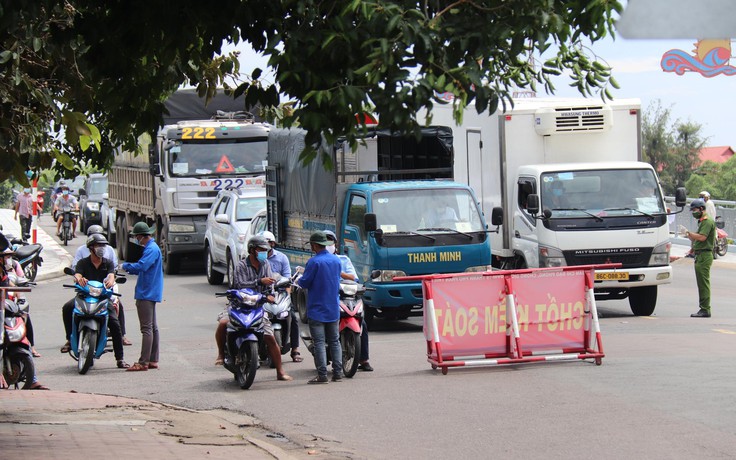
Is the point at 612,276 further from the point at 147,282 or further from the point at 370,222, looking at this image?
the point at 147,282

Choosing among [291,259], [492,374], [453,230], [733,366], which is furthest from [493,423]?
[291,259]

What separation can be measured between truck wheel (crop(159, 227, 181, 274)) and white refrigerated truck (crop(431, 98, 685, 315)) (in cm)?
890

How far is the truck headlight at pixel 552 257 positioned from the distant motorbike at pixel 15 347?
822 cm

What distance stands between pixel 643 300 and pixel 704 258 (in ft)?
3.95

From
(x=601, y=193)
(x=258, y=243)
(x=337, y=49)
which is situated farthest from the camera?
(x=601, y=193)

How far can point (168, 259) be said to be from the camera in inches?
1027

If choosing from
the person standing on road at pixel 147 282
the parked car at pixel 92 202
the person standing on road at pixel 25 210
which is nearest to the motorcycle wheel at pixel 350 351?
the person standing on road at pixel 147 282

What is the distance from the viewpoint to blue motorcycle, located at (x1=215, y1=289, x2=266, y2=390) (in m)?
11.4

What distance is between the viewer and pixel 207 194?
25.8 meters

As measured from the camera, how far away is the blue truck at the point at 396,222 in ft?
51.6

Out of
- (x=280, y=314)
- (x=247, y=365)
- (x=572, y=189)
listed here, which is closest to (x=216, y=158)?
(x=572, y=189)

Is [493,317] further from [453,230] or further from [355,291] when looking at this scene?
[453,230]

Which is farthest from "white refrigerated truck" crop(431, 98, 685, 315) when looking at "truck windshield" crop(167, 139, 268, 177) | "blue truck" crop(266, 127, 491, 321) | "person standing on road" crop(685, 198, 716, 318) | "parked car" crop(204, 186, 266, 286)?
"truck windshield" crop(167, 139, 268, 177)

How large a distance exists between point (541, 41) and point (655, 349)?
8.21 metres
